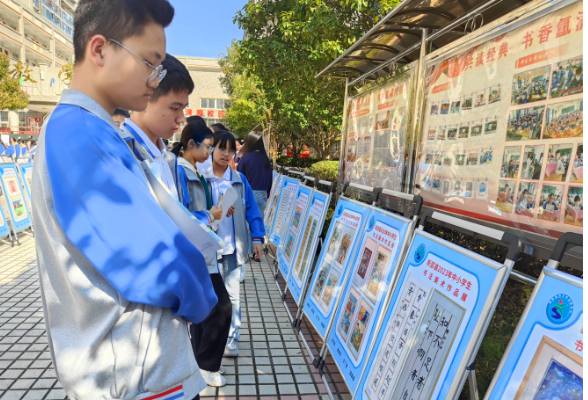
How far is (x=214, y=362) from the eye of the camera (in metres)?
3.01

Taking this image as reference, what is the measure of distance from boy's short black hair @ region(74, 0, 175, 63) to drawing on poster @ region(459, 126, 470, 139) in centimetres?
232

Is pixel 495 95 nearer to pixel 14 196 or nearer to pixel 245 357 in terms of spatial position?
pixel 245 357

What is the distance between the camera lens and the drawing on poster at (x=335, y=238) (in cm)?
341

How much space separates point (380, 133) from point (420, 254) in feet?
8.51

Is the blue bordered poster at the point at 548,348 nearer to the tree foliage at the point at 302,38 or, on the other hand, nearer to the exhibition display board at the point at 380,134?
the exhibition display board at the point at 380,134

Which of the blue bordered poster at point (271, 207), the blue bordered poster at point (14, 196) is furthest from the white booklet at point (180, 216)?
the blue bordered poster at point (14, 196)

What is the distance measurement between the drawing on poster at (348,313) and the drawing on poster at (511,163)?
1260mm

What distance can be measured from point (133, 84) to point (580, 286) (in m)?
1.52

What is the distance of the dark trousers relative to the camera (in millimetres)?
2900

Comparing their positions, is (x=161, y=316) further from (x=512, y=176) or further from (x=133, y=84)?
(x=512, y=176)

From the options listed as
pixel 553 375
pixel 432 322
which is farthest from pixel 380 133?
pixel 553 375

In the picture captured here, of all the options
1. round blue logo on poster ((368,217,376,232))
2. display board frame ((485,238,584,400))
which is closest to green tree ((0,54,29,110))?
round blue logo on poster ((368,217,376,232))

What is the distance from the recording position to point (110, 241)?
40.7 inches

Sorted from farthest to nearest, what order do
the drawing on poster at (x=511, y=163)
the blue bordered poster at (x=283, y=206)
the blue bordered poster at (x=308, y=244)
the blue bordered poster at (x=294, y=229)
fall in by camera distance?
the blue bordered poster at (x=283, y=206)
the blue bordered poster at (x=294, y=229)
the blue bordered poster at (x=308, y=244)
the drawing on poster at (x=511, y=163)
